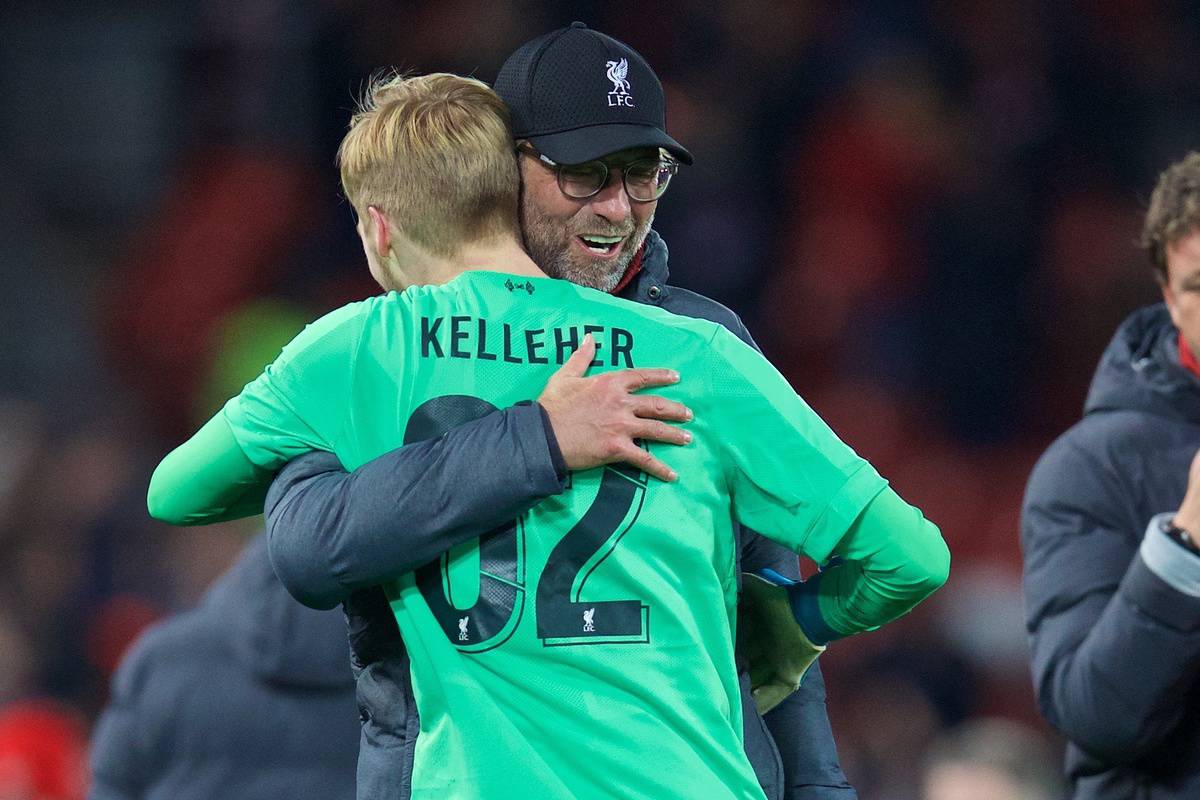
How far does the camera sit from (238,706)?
12.3 ft

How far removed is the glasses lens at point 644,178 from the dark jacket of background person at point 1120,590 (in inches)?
40.7

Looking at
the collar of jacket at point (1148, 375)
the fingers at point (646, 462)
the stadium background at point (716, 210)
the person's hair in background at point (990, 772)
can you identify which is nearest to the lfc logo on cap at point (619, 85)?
the fingers at point (646, 462)

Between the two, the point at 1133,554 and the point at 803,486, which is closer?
the point at 803,486

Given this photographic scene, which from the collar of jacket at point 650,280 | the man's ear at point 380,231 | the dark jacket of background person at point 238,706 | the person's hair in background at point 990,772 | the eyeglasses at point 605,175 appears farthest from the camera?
the person's hair in background at point 990,772

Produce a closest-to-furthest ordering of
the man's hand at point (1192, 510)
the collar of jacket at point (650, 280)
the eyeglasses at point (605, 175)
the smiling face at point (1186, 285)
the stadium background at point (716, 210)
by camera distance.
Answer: the eyeglasses at point (605, 175), the collar of jacket at point (650, 280), the man's hand at point (1192, 510), the smiling face at point (1186, 285), the stadium background at point (716, 210)

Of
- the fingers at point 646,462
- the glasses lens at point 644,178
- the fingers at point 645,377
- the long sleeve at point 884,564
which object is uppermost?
the glasses lens at point 644,178

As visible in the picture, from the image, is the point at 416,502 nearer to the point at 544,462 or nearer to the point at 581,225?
the point at 544,462

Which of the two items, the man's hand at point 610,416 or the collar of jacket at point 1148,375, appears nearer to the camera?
the man's hand at point 610,416

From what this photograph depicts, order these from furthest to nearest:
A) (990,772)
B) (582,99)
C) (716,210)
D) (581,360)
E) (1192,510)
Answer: (716,210), (990,772), (1192,510), (582,99), (581,360)

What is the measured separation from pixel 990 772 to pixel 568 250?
2795 millimetres

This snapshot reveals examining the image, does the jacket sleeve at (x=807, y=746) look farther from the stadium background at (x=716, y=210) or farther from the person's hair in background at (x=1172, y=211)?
the stadium background at (x=716, y=210)

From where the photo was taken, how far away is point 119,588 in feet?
22.9

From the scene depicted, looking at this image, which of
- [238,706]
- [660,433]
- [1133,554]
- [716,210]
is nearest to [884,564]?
[660,433]

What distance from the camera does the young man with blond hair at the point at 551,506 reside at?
2129mm
